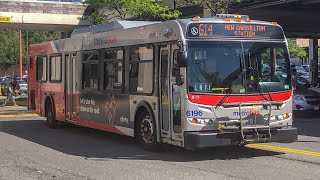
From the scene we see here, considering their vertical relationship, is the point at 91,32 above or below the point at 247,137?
above

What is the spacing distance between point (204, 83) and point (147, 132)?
210cm

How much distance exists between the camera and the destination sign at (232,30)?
32.7 feet

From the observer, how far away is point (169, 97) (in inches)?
406

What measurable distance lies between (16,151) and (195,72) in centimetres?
479

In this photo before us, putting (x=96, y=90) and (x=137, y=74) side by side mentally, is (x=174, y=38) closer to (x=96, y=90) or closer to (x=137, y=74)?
(x=137, y=74)

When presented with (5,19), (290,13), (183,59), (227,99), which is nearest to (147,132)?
(227,99)

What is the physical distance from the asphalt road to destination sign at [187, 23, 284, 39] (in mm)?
2518

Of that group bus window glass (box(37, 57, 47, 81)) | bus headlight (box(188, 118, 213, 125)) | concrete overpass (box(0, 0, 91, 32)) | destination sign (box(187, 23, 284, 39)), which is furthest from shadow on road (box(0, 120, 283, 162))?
concrete overpass (box(0, 0, 91, 32))

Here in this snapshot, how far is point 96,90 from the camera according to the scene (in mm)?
13625

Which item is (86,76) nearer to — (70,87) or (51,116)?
(70,87)

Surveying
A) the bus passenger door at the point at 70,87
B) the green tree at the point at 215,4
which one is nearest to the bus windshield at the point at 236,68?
the bus passenger door at the point at 70,87

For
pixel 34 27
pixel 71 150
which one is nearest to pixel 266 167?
pixel 71 150

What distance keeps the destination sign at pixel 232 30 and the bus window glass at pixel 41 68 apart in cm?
891

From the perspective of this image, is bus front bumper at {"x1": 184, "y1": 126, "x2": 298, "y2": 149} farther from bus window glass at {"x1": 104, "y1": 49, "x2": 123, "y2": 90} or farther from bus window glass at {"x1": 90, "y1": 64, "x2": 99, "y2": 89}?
bus window glass at {"x1": 90, "y1": 64, "x2": 99, "y2": 89}
